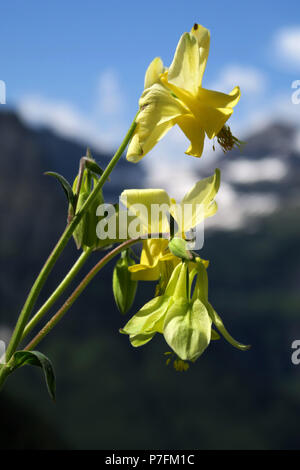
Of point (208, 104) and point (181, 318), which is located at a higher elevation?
point (208, 104)

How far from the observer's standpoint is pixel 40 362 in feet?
2.17

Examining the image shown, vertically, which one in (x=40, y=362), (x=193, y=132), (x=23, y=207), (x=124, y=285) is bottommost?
(x=40, y=362)

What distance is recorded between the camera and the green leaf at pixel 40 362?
65cm

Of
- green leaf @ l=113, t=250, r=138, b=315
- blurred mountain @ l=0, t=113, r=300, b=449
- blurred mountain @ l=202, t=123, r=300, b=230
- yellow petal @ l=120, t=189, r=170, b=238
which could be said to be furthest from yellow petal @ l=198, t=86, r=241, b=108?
blurred mountain @ l=202, t=123, r=300, b=230

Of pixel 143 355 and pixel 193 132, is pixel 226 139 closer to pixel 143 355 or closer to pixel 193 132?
pixel 193 132

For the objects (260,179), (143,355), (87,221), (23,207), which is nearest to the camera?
(87,221)

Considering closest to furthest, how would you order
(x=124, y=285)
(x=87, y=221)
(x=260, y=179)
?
(x=87, y=221)
(x=124, y=285)
(x=260, y=179)

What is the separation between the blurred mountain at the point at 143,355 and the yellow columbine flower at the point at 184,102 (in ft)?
12.8

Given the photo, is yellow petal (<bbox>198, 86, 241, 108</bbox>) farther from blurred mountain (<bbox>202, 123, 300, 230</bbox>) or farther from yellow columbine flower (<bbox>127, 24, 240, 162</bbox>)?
blurred mountain (<bbox>202, 123, 300, 230</bbox>)

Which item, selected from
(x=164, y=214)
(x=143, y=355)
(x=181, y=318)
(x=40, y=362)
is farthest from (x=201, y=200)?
(x=143, y=355)

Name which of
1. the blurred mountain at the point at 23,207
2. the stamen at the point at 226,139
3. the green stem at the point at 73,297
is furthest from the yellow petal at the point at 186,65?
the blurred mountain at the point at 23,207

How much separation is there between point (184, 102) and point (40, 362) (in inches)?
15.3

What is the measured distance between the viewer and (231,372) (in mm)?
6672

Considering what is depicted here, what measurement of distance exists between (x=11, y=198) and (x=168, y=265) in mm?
6689
